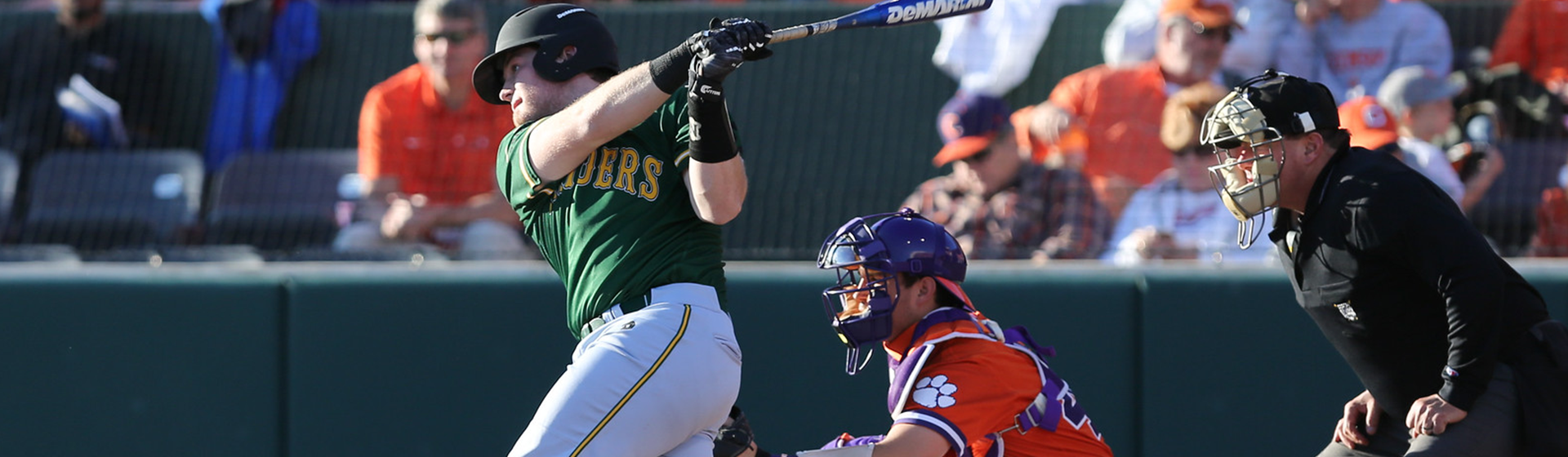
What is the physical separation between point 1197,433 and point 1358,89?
184 centimetres

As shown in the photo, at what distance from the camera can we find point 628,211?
119 inches

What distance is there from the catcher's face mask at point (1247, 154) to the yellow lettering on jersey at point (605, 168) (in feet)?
4.02

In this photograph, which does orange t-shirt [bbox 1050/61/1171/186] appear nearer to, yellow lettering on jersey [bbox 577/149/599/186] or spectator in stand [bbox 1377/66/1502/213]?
spectator in stand [bbox 1377/66/1502/213]

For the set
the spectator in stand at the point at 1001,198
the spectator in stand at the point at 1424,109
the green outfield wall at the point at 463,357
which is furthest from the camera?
the spectator in stand at the point at 1424,109

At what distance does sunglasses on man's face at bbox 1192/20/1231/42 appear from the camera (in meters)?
5.75

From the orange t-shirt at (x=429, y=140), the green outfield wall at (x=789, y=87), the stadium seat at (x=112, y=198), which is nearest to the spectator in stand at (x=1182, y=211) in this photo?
the green outfield wall at (x=789, y=87)

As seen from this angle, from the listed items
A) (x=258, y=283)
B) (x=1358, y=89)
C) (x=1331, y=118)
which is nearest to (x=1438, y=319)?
(x=1331, y=118)

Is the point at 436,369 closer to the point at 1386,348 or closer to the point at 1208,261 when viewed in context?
the point at 1208,261

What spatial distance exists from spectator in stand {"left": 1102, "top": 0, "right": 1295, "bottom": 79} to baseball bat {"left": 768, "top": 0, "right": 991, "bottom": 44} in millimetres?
3085

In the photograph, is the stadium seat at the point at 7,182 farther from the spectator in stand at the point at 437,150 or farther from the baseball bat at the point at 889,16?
the baseball bat at the point at 889,16

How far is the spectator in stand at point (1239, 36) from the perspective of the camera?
18.8ft

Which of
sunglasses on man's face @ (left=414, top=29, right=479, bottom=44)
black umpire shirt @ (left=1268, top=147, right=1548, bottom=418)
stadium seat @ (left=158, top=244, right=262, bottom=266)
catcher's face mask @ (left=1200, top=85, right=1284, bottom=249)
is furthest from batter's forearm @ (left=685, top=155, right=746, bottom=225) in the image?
sunglasses on man's face @ (left=414, top=29, right=479, bottom=44)

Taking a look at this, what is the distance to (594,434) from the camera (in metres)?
2.79

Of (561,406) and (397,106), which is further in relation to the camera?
(397,106)
